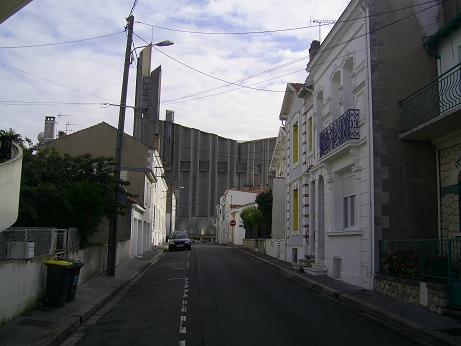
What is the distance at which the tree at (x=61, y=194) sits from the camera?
1564cm

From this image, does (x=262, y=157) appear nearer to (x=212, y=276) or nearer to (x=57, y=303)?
(x=212, y=276)

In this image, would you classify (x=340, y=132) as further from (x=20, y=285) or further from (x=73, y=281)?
(x=20, y=285)

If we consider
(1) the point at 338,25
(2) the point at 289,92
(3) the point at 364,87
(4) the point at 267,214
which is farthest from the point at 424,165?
(4) the point at 267,214

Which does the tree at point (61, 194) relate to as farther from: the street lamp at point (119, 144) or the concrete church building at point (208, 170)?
the concrete church building at point (208, 170)

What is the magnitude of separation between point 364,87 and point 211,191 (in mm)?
80544

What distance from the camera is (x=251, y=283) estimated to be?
748 inches

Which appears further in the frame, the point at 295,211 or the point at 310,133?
the point at 295,211

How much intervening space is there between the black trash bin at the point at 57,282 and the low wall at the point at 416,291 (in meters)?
8.13

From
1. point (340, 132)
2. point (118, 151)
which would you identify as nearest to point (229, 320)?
point (340, 132)

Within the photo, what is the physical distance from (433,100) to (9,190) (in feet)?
37.6

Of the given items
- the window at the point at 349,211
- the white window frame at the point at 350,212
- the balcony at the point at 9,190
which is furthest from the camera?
the window at the point at 349,211

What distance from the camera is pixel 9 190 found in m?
10.1

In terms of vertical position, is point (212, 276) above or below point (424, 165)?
below

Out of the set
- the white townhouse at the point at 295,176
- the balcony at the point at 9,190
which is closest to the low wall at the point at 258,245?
the white townhouse at the point at 295,176
